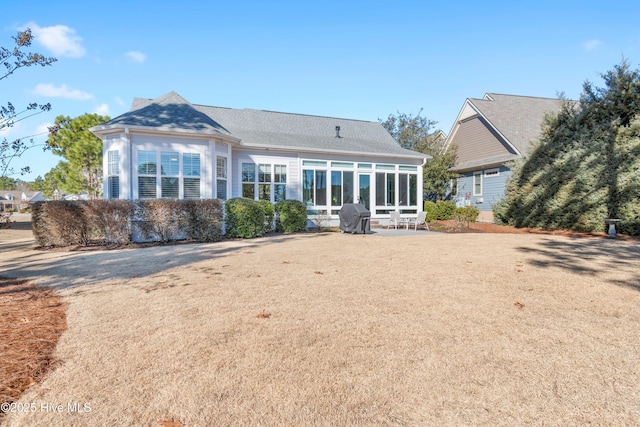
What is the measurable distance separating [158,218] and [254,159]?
576cm

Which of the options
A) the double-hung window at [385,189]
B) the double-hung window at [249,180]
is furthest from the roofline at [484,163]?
the double-hung window at [249,180]

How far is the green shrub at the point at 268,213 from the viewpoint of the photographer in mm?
11484

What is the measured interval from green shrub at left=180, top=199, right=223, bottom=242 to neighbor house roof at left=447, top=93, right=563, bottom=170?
1670cm

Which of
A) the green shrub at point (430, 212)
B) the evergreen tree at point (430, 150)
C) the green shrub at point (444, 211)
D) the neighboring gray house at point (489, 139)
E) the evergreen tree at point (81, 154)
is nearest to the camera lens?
the green shrub at point (430, 212)

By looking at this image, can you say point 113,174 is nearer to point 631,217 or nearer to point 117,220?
point 117,220

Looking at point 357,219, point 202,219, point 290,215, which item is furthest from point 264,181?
point 202,219

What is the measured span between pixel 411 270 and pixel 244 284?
291cm

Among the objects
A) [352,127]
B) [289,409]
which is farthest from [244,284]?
[352,127]

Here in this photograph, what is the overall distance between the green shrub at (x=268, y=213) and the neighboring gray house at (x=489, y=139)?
46.4 ft

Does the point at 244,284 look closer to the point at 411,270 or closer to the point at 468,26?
the point at 411,270

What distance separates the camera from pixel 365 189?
1614 centimetres

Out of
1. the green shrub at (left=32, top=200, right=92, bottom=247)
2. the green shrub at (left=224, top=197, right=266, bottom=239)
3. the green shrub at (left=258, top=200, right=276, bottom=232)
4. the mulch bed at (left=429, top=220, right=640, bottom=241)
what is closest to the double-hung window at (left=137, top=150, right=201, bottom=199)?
the green shrub at (left=224, top=197, right=266, bottom=239)

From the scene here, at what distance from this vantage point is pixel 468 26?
13.8m

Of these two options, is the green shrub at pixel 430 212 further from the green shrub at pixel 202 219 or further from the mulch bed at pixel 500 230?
the green shrub at pixel 202 219
